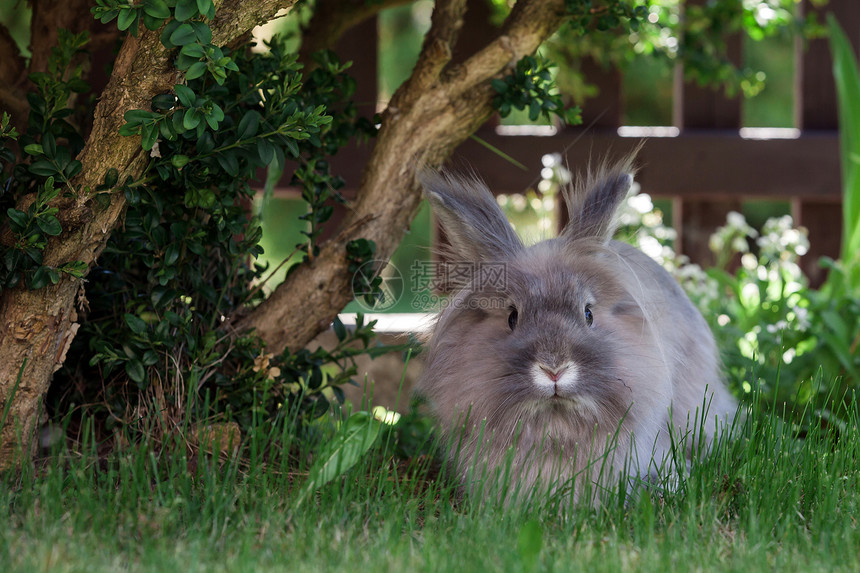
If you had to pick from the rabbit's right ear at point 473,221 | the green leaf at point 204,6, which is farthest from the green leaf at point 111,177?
the rabbit's right ear at point 473,221

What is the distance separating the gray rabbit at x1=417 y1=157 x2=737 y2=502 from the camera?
93.0 inches

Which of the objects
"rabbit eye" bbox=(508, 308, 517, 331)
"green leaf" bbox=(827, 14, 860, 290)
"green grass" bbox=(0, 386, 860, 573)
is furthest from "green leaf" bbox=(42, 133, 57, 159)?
"green leaf" bbox=(827, 14, 860, 290)

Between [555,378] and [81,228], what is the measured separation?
1.32m

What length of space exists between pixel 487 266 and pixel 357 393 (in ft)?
6.36

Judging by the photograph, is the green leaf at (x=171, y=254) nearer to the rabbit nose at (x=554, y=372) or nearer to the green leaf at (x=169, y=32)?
the green leaf at (x=169, y=32)

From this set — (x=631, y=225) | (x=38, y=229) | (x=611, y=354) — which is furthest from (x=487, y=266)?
(x=631, y=225)

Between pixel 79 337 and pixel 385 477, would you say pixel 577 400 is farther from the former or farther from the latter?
pixel 79 337

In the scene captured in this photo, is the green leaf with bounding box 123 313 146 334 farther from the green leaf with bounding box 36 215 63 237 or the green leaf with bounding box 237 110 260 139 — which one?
the green leaf with bounding box 237 110 260 139

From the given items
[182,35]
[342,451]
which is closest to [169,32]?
[182,35]

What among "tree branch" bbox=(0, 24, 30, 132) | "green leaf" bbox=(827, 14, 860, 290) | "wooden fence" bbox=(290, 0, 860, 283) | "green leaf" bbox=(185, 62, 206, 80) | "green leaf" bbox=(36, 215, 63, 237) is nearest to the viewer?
"green leaf" bbox=(185, 62, 206, 80)

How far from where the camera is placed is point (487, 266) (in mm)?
2641

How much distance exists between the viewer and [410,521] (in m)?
2.17

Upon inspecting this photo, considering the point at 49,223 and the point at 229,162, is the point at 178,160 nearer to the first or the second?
the point at 229,162

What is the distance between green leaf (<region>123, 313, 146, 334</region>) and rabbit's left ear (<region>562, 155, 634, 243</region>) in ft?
4.22
